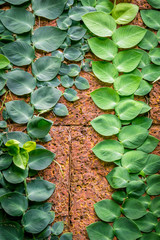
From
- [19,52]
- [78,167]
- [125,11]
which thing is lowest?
[78,167]

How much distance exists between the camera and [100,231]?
2.19 ft

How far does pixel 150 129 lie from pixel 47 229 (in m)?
0.39

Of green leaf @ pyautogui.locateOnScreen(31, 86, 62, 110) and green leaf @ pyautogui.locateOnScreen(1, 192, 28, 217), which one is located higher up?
green leaf @ pyautogui.locateOnScreen(31, 86, 62, 110)

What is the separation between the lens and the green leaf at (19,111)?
2.21ft

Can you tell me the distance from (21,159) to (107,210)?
0.86 ft

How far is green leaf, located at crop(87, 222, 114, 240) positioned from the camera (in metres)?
0.66

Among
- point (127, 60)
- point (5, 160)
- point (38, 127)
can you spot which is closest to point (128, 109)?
point (127, 60)

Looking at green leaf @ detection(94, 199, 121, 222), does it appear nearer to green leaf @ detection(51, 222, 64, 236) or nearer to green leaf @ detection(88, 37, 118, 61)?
green leaf @ detection(51, 222, 64, 236)

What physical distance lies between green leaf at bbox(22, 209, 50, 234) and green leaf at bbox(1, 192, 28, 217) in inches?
0.7

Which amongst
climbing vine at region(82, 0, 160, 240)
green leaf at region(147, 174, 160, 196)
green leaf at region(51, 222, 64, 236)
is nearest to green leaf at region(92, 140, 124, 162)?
climbing vine at region(82, 0, 160, 240)

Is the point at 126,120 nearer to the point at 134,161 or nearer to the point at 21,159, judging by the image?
the point at 134,161

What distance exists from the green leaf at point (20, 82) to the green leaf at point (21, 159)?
0.53ft

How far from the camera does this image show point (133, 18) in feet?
2.36

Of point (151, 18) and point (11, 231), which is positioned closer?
point (11, 231)
